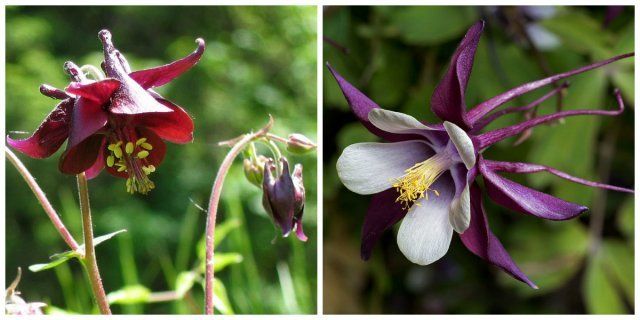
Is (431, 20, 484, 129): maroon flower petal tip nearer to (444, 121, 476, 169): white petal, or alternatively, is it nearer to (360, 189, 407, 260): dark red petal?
(444, 121, 476, 169): white petal

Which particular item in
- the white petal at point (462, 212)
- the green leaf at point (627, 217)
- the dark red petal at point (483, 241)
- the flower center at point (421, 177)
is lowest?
the green leaf at point (627, 217)

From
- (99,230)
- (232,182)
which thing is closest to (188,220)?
(232,182)

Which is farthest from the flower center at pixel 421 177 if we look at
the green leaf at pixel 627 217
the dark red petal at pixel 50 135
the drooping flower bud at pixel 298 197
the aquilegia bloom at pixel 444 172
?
the green leaf at pixel 627 217

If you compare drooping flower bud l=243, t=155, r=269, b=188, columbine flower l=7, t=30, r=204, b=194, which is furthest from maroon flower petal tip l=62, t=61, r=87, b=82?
drooping flower bud l=243, t=155, r=269, b=188

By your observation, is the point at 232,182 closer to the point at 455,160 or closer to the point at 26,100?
the point at 26,100

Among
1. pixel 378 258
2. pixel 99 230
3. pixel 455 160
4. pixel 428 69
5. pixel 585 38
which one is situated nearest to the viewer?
pixel 455 160

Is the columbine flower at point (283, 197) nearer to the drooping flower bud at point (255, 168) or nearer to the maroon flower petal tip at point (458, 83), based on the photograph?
the drooping flower bud at point (255, 168)
